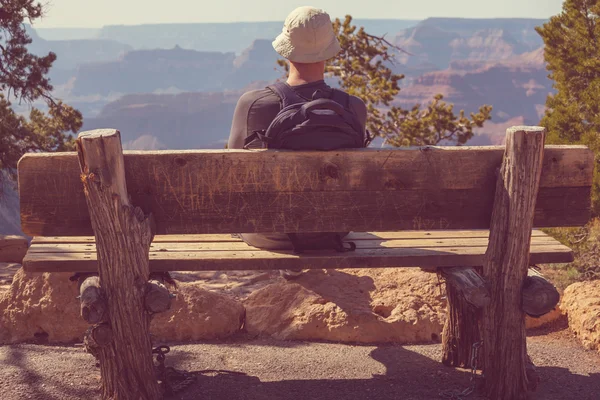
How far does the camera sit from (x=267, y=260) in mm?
3021

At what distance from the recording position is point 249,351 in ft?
12.8

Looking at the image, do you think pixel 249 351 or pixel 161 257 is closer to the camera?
pixel 161 257

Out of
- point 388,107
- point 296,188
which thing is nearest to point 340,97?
point 296,188

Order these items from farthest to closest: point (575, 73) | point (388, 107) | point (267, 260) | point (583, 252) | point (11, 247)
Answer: point (388, 107), point (575, 73), point (11, 247), point (583, 252), point (267, 260)

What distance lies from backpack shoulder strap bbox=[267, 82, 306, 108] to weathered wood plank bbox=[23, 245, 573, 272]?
2.44ft

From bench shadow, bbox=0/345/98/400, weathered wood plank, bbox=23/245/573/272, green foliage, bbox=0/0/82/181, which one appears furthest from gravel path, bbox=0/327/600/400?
green foliage, bbox=0/0/82/181

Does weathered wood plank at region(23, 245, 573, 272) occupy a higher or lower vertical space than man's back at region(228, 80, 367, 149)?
lower

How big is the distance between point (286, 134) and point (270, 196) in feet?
0.99

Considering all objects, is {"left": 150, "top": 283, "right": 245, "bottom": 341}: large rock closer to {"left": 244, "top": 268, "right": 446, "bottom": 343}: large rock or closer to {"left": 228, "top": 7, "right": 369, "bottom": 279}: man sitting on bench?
{"left": 244, "top": 268, "right": 446, "bottom": 343}: large rock

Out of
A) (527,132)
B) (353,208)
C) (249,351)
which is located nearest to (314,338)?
(249,351)

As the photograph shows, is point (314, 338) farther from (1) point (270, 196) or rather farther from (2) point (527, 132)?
(2) point (527, 132)

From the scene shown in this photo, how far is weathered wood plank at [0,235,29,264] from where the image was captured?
7566mm

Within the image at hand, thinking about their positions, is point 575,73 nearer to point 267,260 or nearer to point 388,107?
point 388,107

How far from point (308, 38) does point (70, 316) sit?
2396 millimetres
